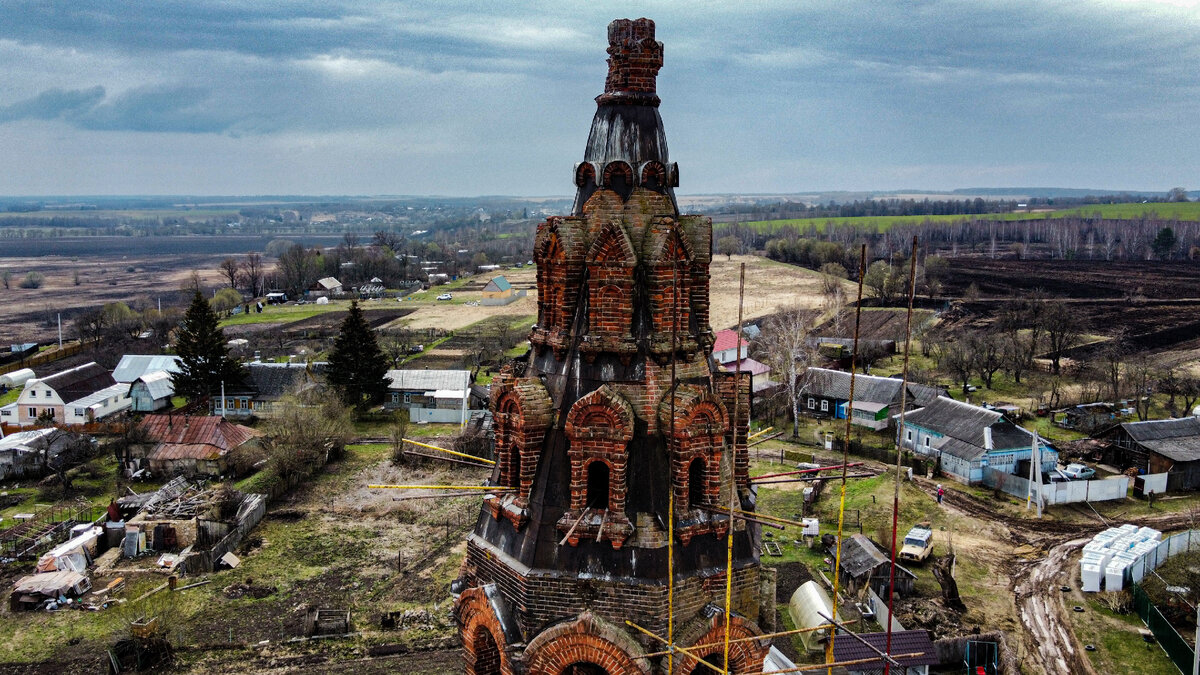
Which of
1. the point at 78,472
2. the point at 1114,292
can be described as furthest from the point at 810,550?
the point at 1114,292

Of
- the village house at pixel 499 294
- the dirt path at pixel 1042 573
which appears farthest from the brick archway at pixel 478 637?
the village house at pixel 499 294

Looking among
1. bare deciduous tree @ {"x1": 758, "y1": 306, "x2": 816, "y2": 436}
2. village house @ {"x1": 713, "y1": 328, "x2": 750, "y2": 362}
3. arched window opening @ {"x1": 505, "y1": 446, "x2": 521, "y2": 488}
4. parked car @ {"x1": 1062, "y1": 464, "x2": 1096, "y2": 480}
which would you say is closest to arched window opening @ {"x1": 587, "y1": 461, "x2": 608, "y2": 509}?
arched window opening @ {"x1": 505, "y1": 446, "x2": 521, "y2": 488}

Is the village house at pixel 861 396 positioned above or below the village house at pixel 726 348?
below

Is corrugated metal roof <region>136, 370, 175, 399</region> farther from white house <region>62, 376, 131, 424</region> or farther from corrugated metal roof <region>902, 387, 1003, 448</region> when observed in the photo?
corrugated metal roof <region>902, 387, 1003, 448</region>

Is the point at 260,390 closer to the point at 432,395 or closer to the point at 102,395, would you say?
the point at 102,395

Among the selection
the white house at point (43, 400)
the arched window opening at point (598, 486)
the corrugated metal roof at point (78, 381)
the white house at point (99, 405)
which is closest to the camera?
the arched window opening at point (598, 486)

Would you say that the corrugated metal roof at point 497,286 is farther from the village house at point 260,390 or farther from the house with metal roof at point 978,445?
the house with metal roof at point 978,445
